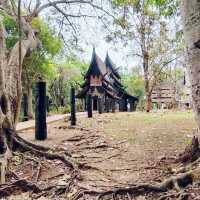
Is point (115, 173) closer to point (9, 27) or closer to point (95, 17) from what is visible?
point (95, 17)

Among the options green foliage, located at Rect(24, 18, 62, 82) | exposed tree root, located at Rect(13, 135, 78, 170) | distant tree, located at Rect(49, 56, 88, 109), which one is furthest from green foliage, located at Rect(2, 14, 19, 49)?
distant tree, located at Rect(49, 56, 88, 109)

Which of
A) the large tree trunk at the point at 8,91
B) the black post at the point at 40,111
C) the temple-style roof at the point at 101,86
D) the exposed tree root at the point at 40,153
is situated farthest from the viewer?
the temple-style roof at the point at 101,86

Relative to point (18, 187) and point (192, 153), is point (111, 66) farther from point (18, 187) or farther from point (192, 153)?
point (18, 187)

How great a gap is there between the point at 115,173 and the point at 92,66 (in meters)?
20.5

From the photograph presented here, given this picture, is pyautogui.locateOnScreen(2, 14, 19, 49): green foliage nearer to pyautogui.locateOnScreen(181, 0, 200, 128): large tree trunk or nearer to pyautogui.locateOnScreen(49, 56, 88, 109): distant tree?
pyautogui.locateOnScreen(49, 56, 88, 109): distant tree

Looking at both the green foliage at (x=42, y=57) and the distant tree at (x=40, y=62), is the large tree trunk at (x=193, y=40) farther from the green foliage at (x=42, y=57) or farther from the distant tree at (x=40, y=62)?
the distant tree at (x=40, y=62)

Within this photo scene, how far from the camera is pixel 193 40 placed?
3240 mm

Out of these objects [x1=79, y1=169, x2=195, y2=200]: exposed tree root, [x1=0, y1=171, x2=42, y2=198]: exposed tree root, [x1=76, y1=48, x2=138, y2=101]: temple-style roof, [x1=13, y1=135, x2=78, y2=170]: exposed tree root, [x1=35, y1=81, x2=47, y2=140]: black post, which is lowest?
[x1=0, y1=171, x2=42, y2=198]: exposed tree root

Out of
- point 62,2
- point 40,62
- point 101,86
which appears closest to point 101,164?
point 62,2

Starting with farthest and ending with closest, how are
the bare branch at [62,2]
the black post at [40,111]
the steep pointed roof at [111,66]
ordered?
the steep pointed roof at [111,66], the bare branch at [62,2], the black post at [40,111]

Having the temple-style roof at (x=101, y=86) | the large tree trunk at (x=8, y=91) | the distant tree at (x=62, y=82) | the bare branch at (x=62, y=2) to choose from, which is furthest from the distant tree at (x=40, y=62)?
the distant tree at (x=62, y=82)

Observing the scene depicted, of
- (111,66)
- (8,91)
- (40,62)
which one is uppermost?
(111,66)

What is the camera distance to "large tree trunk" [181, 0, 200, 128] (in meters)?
3.21

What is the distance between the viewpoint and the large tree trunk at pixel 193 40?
3.21m
